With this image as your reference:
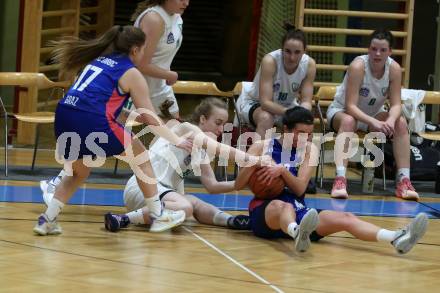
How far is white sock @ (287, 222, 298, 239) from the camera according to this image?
498 centimetres

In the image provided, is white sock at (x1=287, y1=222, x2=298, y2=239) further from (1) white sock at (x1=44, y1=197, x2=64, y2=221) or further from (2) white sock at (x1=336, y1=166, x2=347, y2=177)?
(2) white sock at (x1=336, y1=166, x2=347, y2=177)

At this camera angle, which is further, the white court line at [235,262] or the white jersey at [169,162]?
the white jersey at [169,162]

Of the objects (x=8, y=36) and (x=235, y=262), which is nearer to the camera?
(x=235, y=262)

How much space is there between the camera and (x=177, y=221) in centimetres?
546

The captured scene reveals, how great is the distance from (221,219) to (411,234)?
1.33 m

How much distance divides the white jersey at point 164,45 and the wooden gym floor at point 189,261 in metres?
0.94

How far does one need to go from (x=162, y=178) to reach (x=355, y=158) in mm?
3295

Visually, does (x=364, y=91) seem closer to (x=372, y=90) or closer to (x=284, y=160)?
(x=372, y=90)

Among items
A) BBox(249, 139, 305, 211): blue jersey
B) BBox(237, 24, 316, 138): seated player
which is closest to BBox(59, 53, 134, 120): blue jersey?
BBox(249, 139, 305, 211): blue jersey

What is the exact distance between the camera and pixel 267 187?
5.31m

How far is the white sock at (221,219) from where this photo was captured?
577cm

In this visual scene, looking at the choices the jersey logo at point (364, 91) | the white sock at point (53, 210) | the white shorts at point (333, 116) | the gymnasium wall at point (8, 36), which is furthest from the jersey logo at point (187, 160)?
the gymnasium wall at point (8, 36)

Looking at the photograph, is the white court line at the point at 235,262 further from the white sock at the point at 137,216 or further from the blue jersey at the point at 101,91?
the blue jersey at the point at 101,91

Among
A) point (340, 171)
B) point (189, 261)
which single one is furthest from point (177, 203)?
point (340, 171)
